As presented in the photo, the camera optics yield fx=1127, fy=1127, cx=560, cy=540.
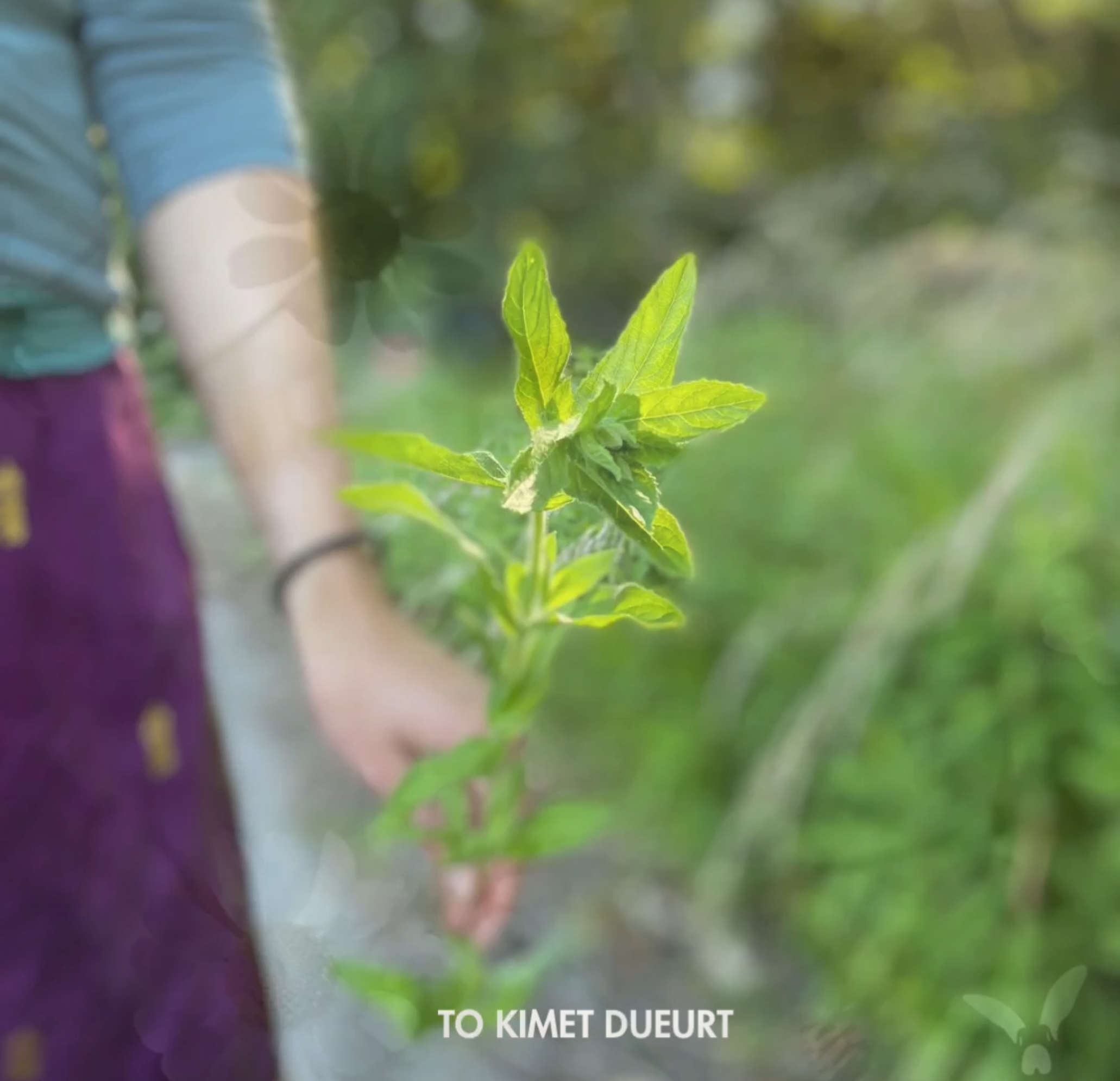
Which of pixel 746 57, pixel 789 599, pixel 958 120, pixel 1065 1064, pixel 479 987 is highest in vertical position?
pixel 746 57

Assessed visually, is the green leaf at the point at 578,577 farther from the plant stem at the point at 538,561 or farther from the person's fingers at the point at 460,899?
the person's fingers at the point at 460,899

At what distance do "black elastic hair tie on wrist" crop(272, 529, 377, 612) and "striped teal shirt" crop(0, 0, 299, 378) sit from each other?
0.07 m

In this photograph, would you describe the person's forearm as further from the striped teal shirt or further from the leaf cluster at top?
the leaf cluster at top

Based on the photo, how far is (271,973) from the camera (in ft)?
0.89

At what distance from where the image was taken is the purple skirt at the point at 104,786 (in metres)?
0.29

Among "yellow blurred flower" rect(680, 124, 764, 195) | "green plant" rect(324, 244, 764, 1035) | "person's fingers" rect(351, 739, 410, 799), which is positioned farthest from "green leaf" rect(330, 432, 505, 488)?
"yellow blurred flower" rect(680, 124, 764, 195)

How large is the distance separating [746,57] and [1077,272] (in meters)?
0.34

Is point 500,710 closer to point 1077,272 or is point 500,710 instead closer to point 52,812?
point 52,812

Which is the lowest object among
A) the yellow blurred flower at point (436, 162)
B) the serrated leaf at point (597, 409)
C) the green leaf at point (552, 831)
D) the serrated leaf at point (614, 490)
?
the green leaf at point (552, 831)

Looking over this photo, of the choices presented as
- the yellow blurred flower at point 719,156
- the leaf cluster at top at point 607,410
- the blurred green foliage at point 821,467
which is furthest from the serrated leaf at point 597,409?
the yellow blurred flower at point 719,156

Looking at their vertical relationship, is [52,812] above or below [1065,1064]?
above

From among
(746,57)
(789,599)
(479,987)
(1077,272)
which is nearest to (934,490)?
(789,599)

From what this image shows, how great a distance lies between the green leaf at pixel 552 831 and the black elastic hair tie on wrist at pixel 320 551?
9 centimetres

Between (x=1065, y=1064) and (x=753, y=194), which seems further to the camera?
(x=753, y=194)
